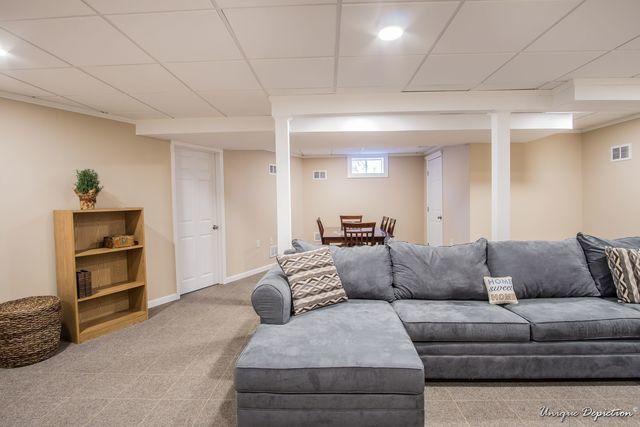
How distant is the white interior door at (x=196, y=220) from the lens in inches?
177

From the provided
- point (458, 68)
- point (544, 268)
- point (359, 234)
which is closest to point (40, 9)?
point (458, 68)

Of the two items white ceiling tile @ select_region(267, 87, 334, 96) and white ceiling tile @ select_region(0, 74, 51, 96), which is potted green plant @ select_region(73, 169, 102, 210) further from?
white ceiling tile @ select_region(267, 87, 334, 96)

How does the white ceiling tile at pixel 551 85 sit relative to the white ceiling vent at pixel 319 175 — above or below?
above

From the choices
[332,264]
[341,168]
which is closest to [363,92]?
[332,264]

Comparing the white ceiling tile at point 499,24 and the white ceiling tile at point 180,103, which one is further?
the white ceiling tile at point 180,103

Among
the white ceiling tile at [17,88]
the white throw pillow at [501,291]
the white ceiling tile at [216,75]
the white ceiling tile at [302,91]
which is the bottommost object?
the white throw pillow at [501,291]

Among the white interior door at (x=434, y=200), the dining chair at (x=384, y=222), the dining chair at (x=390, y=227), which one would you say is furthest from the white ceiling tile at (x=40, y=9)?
the white interior door at (x=434, y=200)

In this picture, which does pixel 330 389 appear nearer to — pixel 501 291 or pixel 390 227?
pixel 501 291

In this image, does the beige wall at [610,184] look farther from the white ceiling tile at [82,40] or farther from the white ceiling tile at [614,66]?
the white ceiling tile at [82,40]

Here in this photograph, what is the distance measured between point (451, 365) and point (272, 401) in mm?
1260

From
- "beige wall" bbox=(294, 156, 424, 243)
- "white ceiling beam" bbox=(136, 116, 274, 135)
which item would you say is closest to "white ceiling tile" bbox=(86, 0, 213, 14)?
"white ceiling beam" bbox=(136, 116, 274, 135)

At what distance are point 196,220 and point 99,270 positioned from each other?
1469 millimetres

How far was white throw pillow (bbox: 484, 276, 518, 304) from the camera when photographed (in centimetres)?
245

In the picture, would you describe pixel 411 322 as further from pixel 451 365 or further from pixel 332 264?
pixel 332 264
